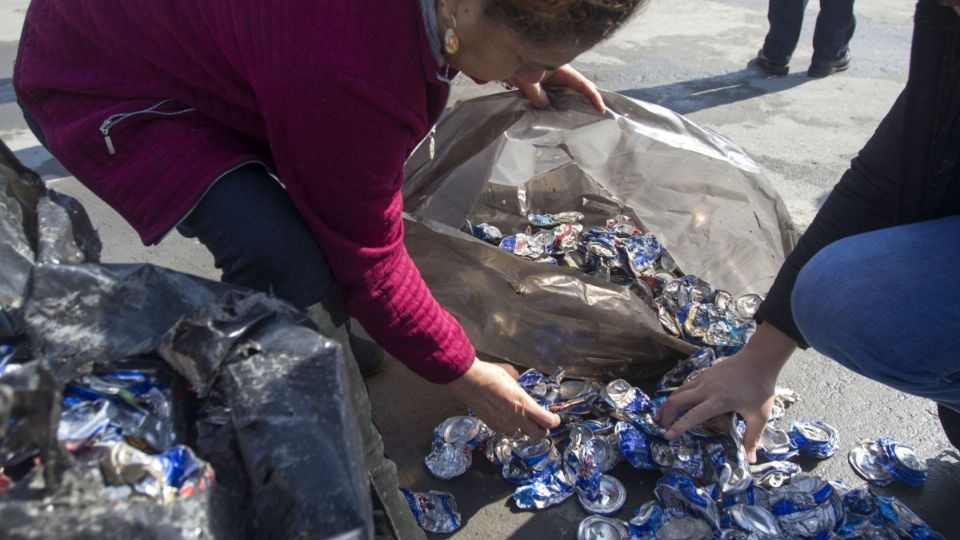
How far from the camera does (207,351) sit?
0.91m

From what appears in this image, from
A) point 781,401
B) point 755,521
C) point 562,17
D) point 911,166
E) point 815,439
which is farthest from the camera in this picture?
point 781,401

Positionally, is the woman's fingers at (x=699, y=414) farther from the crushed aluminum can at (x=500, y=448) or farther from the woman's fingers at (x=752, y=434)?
the crushed aluminum can at (x=500, y=448)

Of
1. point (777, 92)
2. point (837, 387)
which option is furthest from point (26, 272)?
point (777, 92)

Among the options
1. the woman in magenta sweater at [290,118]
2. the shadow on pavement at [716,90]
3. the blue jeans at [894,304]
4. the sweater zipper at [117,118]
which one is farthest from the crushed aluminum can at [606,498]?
the shadow on pavement at [716,90]

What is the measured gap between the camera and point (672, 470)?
1.62 meters

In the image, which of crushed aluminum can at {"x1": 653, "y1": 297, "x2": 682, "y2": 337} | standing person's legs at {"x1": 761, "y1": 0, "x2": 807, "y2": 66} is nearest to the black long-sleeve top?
crushed aluminum can at {"x1": 653, "y1": 297, "x2": 682, "y2": 337}

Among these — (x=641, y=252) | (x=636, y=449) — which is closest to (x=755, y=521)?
(x=636, y=449)

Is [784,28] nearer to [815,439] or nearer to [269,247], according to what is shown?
[815,439]

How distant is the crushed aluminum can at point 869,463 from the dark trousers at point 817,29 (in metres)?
2.97

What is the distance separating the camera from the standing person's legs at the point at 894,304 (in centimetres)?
123

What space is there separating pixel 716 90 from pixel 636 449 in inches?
112

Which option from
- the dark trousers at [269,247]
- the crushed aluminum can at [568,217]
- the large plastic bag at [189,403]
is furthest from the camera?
the crushed aluminum can at [568,217]

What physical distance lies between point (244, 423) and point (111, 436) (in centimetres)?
14

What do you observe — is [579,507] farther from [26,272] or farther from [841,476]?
[26,272]
